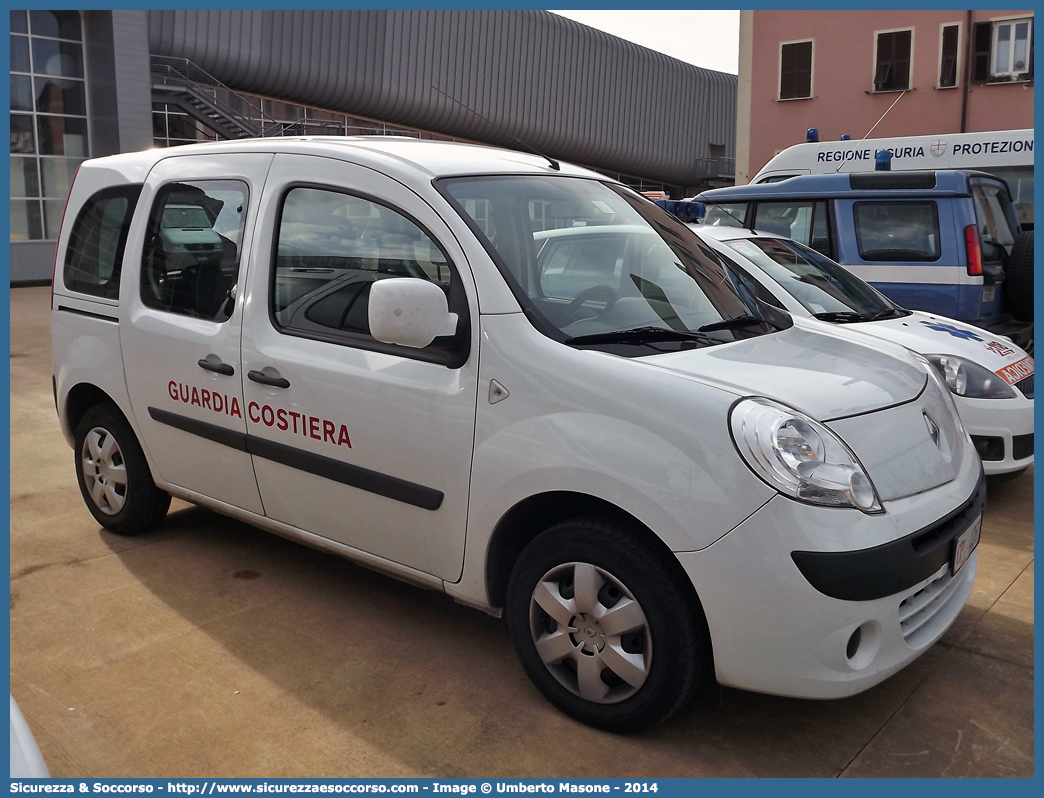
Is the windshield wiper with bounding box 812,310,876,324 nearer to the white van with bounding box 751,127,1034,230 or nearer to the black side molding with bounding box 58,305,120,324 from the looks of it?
the black side molding with bounding box 58,305,120,324

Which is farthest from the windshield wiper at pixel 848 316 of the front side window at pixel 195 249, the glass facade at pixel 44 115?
the glass facade at pixel 44 115

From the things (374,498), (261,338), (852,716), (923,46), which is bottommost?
(852,716)

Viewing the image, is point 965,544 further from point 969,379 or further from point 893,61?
point 893,61

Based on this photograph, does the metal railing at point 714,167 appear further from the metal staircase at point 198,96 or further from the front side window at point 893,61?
the metal staircase at point 198,96

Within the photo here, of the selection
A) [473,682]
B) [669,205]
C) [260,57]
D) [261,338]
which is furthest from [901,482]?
[260,57]

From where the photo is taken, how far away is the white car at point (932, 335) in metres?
4.94

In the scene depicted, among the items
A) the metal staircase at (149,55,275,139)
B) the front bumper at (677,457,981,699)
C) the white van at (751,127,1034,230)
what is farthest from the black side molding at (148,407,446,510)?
the metal staircase at (149,55,275,139)

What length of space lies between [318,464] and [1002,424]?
137 inches

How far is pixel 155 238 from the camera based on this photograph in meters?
4.05

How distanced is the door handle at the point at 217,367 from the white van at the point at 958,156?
735 cm

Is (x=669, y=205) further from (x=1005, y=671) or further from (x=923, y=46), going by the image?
(x=923, y=46)

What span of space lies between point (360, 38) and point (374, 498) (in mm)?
27044

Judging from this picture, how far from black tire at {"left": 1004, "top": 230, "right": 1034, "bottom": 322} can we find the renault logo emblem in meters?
4.82

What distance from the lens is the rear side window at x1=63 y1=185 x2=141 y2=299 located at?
4.19 meters
